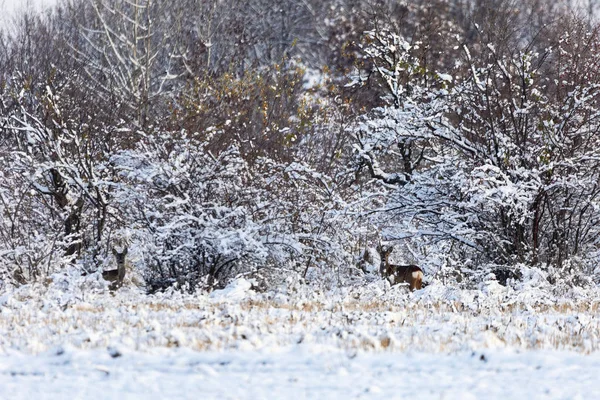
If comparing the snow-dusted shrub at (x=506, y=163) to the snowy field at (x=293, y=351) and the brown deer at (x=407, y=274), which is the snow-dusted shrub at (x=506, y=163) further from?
the snowy field at (x=293, y=351)

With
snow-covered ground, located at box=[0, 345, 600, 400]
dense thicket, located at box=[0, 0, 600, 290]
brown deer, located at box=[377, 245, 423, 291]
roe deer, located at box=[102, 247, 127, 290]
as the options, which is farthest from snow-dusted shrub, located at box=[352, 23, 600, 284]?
snow-covered ground, located at box=[0, 345, 600, 400]

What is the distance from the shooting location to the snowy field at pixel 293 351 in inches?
181

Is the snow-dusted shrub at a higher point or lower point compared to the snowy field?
higher

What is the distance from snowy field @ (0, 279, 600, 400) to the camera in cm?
459

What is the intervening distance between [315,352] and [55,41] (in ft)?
64.4

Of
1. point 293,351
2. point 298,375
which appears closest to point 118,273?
point 293,351

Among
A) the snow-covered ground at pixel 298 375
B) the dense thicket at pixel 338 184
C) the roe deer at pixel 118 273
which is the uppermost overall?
the dense thicket at pixel 338 184

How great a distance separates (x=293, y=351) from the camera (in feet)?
18.1

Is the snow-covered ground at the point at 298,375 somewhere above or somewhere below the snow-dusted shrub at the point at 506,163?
below

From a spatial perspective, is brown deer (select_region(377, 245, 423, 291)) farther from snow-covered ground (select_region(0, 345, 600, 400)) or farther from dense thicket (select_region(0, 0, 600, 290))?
snow-covered ground (select_region(0, 345, 600, 400))

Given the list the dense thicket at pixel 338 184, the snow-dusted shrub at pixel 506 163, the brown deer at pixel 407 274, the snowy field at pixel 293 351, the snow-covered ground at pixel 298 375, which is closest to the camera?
the snow-covered ground at pixel 298 375

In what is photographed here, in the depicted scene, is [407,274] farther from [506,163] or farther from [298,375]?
[298,375]

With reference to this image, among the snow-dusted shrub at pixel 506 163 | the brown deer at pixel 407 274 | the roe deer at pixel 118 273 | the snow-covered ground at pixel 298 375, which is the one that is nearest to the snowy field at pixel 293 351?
the snow-covered ground at pixel 298 375

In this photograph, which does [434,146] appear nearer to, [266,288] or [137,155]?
[266,288]
